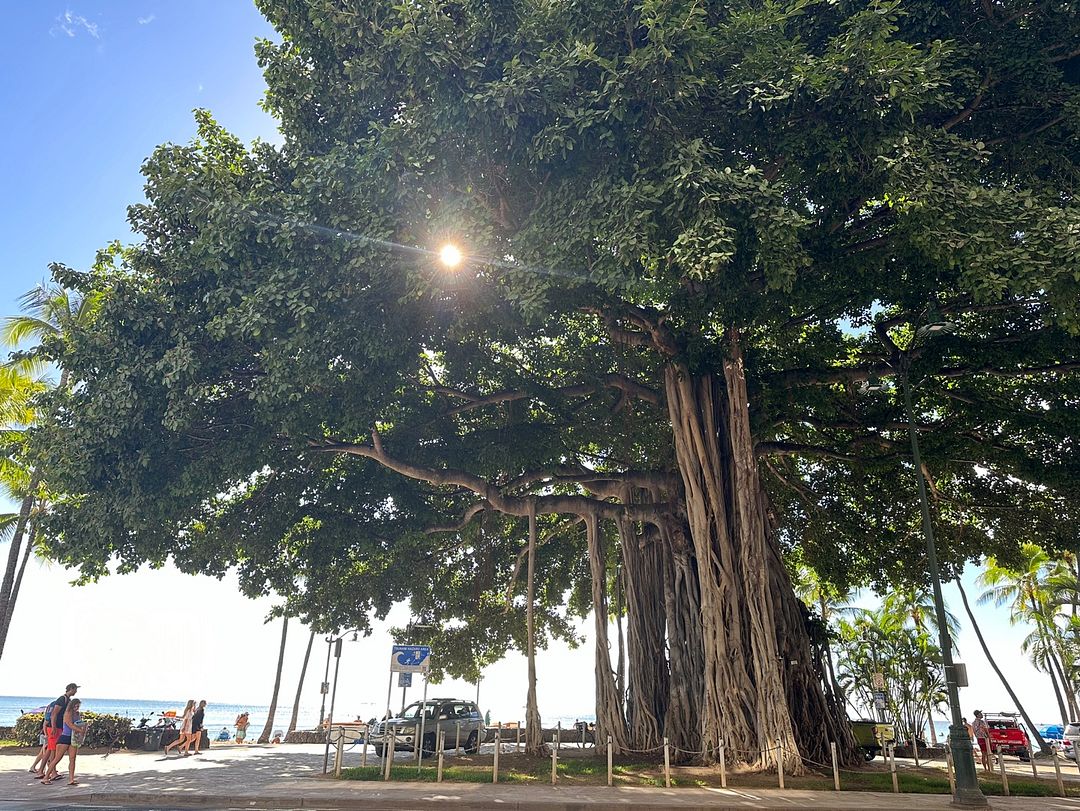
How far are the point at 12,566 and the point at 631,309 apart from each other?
19.1 meters

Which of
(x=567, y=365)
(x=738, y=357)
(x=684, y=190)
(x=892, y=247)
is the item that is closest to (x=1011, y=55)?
(x=892, y=247)

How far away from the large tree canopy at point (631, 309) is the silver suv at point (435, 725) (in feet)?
12.8

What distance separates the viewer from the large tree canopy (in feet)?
31.0

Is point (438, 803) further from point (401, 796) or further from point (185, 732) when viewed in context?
point (185, 732)

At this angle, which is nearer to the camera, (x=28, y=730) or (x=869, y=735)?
(x=869, y=735)

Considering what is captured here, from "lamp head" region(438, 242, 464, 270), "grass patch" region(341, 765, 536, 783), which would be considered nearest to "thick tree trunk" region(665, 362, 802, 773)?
"grass patch" region(341, 765, 536, 783)

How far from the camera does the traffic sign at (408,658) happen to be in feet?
44.4

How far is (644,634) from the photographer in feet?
54.1

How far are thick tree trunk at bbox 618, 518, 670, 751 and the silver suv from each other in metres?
4.44

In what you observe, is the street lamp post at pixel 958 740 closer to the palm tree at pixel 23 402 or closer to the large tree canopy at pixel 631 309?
the large tree canopy at pixel 631 309

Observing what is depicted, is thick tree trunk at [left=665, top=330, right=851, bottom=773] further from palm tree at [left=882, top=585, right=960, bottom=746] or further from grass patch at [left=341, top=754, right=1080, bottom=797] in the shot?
palm tree at [left=882, top=585, right=960, bottom=746]

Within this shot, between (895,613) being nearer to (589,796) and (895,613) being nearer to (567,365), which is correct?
(567,365)

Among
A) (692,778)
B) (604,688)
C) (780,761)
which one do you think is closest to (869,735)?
(604,688)

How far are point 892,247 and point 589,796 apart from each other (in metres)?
9.12
